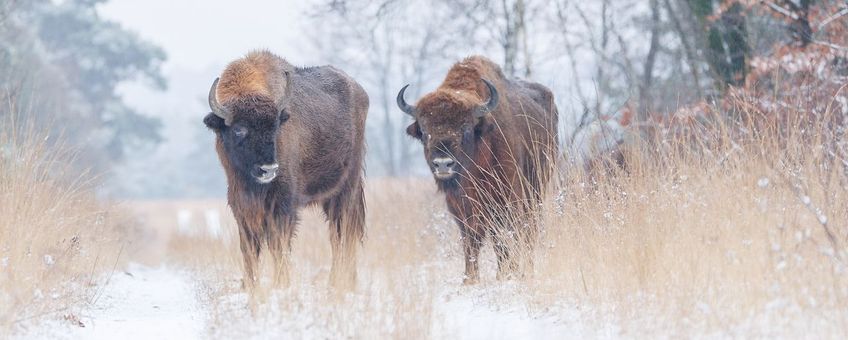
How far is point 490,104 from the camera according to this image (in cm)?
1105

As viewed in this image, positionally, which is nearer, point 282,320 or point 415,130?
point 282,320

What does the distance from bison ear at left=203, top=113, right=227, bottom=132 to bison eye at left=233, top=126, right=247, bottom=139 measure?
204 millimetres

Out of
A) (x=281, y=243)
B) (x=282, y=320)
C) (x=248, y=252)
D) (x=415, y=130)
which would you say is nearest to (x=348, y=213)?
(x=415, y=130)

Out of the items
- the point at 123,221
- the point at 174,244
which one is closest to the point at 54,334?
the point at 123,221

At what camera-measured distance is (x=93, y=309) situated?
9594mm

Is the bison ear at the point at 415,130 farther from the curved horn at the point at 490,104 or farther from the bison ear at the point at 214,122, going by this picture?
the bison ear at the point at 214,122

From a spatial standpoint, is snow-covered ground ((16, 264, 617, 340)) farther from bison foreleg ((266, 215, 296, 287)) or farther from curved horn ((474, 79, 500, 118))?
curved horn ((474, 79, 500, 118))

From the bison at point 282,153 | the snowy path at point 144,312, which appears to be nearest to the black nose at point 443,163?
the bison at point 282,153

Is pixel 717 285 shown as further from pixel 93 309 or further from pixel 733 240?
pixel 93 309

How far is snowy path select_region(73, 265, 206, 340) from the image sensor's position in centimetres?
852

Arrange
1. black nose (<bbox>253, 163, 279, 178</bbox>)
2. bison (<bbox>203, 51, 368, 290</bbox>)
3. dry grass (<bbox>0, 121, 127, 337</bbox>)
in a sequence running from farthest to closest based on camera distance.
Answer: bison (<bbox>203, 51, 368, 290</bbox>) < black nose (<bbox>253, 163, 279, 178</bbox>) < dry grass (<bbox>0, 121, 127, 337</bbox>)

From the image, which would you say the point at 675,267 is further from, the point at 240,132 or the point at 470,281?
the point at 240,132

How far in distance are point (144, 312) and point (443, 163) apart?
2.91 metres

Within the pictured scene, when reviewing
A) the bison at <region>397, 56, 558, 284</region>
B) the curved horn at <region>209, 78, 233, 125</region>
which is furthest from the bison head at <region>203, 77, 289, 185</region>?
the bison at <region>397, 56, 558, 284</region>
